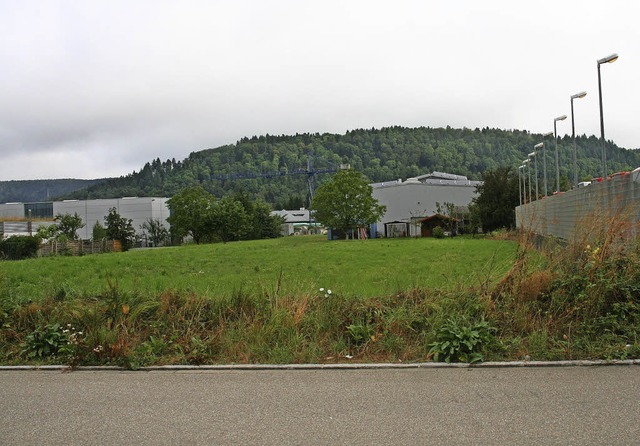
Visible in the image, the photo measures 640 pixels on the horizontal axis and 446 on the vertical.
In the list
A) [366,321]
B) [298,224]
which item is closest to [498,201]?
[366,321]

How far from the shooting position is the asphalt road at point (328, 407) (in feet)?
16.7

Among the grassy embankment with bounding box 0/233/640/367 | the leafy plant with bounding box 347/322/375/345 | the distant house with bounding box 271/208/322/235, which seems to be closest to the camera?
the grassy embankment with bounding box 0/233/640/367

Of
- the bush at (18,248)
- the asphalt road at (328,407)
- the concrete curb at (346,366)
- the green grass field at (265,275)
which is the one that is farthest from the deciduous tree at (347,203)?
the asphalt road at (328,407)

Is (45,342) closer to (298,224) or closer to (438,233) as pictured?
(438,233)

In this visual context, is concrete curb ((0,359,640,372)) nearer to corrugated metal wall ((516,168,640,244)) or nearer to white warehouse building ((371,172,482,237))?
corrugated metal wall ((516,168,640,244))

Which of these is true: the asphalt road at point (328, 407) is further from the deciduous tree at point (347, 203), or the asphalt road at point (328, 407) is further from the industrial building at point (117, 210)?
the industrial building at point (117, 210)

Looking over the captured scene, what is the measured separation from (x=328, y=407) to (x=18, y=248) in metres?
54.3

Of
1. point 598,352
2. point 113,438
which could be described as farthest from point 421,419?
point 598,352

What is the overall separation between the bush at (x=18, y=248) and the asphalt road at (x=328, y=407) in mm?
51032

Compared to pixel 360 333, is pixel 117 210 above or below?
above

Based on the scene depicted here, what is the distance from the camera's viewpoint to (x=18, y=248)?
2111 inches

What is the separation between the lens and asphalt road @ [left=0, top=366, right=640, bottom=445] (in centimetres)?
509

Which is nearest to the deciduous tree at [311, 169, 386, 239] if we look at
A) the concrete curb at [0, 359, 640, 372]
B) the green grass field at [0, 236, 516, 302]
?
the green grass field at [0, 236, 516, 302]

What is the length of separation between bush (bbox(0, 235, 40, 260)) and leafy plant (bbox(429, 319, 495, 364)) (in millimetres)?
52622
